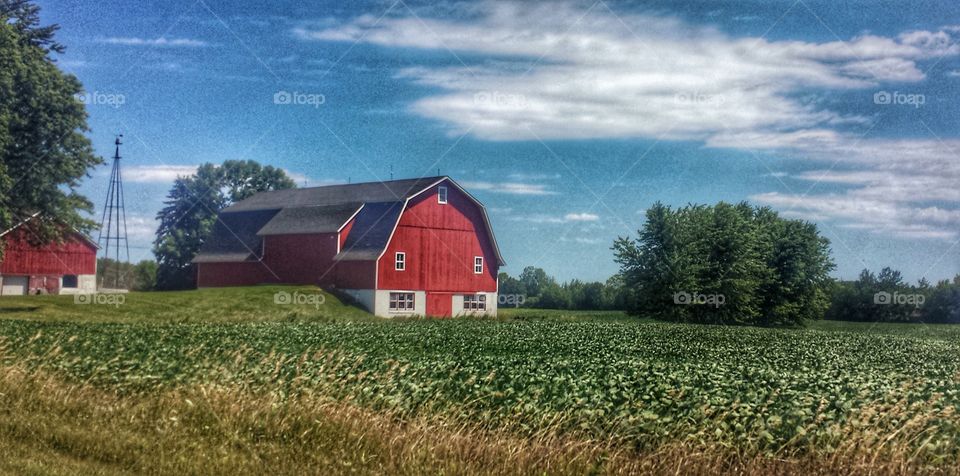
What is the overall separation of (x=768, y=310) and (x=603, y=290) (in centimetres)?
1580

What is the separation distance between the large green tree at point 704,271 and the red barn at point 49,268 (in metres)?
39.1

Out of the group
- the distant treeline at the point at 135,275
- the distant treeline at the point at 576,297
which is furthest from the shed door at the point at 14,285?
the distant treeline at the point at 576,297

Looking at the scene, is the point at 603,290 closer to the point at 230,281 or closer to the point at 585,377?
the point at 230,281

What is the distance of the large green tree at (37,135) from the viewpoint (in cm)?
4403

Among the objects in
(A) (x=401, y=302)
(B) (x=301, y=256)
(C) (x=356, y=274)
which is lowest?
(A) (x=401, y=302)

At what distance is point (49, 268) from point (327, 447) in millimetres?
57502

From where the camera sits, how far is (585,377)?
564 inches

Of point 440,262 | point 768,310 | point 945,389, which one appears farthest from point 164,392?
point 768,310

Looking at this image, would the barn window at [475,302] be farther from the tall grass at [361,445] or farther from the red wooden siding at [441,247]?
the tall grass at [361,445]

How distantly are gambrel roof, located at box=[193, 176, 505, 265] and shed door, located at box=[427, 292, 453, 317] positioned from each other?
492cm

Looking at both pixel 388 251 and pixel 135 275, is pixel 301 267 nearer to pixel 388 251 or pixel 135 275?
pixel 388 251

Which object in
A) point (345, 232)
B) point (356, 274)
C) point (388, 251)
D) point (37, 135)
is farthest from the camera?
point (345, 232)

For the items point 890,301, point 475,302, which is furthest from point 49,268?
point 890,301

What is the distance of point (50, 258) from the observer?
61.4 metres
